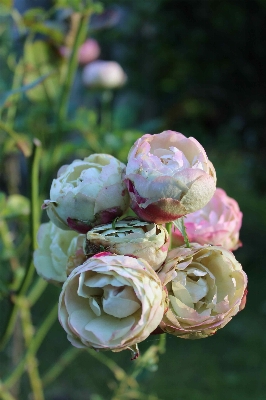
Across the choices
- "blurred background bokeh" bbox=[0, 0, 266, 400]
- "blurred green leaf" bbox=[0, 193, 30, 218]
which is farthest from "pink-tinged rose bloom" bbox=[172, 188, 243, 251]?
"blurred background bokeh" bbox=[0, 0, 266, 400]

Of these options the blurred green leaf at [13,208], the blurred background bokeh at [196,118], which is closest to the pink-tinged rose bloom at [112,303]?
the blurred green leaf at [13,208]

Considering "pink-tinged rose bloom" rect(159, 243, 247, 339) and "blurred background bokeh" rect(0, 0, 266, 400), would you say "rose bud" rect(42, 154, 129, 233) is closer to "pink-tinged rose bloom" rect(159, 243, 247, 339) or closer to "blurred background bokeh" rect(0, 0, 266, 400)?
"pink-tinged rose bloom" rect(159, 243, 247, 339)

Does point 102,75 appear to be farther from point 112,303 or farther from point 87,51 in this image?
point 112,303

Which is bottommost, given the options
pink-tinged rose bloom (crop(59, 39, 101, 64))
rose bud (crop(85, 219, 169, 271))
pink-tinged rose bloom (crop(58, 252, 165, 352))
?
pink-tinged rose bloom (crop(59, 39, 101, 64))

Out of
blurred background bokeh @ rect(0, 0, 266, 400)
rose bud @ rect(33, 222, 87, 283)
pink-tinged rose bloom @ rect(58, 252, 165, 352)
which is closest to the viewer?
pink-tinged rose bloom @ rect(58, 252, 165, 352)

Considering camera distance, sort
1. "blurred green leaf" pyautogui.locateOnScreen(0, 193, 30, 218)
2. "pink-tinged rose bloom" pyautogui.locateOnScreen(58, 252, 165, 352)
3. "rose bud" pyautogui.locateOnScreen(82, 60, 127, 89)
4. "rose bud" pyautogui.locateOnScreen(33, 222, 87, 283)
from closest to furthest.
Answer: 1. "pink-tinged rose bloom" pyautogui.locateOnScreen(58, 252, 165, 352)
2. "rose bud" pyautogui.locateOnScreen(33, 222, 87, 283)
3. "blurred green leaf" pyautogui.locateOnScreen(0, 193, 30, 218)
4. "rose bud" pyautogui.locateOnScreen(82, 60, 127, 89)

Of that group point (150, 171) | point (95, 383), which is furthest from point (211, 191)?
point (95, 383)

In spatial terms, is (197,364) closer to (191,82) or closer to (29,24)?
(29,24)
